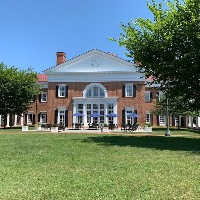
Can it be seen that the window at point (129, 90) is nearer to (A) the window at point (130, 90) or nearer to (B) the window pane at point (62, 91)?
(A) the window at point (130, 90)

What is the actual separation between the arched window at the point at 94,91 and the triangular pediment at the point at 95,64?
2.19 metres

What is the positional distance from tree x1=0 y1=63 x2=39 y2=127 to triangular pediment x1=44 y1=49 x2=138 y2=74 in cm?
420

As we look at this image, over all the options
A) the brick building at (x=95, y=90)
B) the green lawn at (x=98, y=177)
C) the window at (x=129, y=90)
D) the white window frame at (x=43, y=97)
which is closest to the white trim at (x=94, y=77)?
the brick building at (x=95, y=90)

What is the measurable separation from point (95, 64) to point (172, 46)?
28.2 m

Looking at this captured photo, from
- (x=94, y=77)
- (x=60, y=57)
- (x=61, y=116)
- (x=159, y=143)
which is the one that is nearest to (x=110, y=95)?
(x=94, y=77)

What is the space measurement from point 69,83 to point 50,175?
38.9 m

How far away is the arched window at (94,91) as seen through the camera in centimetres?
4738

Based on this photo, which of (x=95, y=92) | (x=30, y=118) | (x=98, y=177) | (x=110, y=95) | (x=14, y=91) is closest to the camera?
(x=98, y=177)

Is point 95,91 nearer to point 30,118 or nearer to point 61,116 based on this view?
point 61,116

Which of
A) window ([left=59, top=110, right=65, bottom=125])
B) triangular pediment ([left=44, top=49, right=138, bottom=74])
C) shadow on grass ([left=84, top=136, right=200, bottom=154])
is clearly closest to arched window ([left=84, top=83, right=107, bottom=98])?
triangular pediment ([left=44, top=49, right=138, bottom=74])

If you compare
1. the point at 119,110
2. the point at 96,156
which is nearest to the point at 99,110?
the point at 119,110

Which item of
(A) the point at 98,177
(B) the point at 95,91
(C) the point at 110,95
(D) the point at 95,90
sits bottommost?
(A) the point at 98,177

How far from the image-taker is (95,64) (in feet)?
155

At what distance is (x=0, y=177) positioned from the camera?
8.73 m
